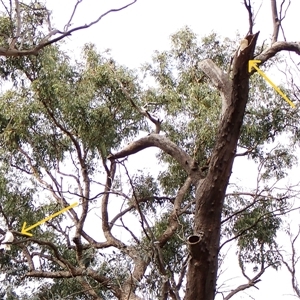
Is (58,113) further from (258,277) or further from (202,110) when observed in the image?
(258,277)

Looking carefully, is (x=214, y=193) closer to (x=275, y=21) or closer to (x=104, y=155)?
(x=275, y=21)

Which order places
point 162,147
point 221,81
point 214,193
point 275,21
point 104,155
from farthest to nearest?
1. point 104,155
2. point 275,21
3. point 162,147
4. point 221,81
5. point 214,193

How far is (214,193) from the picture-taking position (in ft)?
7.46

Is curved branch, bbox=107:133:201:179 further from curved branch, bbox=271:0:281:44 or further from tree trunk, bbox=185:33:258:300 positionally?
curved branch, bbox=271:0:281:44

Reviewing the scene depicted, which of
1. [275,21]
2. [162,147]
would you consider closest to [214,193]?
[162,147]

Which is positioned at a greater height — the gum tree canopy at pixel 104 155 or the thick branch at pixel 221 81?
the gum tree canopy at pixel 104 155

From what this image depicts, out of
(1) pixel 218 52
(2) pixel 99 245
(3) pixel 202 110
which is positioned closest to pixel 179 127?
(3) pixel 202 110

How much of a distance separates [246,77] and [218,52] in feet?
14.9

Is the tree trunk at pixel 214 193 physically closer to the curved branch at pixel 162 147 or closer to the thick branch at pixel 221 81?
the thick branch at pixel 221 81

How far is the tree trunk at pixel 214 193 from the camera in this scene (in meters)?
2.19

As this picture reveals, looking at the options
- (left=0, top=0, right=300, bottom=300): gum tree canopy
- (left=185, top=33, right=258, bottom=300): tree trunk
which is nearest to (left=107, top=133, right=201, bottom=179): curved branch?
(left=185, top=33, right=258, bottom=300): tree trunk

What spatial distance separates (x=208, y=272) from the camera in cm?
220

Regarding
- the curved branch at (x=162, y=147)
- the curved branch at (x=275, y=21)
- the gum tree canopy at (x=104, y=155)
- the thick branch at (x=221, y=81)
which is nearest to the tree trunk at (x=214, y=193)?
the thick branch at (x=221, y=81)

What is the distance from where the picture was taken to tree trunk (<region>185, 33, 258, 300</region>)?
219cm
